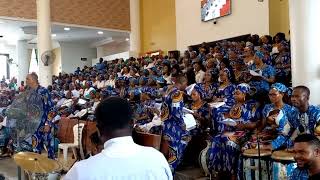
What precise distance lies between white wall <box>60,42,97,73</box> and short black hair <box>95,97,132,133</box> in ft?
54.9

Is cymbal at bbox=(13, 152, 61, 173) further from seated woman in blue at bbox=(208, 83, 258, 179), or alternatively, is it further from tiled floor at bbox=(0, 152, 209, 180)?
seated woman in blue at bbox=(208, 83, 258, 179)

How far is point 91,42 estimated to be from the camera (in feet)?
58.0

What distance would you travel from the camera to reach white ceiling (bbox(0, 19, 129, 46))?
12906 millimetres

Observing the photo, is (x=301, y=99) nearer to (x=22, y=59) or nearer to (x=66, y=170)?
(x=66, y=170)

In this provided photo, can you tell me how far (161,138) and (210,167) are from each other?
674 millimetres

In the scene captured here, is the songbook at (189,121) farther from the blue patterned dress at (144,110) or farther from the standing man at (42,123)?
the standing man at (42,123)

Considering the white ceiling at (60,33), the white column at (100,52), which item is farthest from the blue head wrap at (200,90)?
the white column at (100,52)

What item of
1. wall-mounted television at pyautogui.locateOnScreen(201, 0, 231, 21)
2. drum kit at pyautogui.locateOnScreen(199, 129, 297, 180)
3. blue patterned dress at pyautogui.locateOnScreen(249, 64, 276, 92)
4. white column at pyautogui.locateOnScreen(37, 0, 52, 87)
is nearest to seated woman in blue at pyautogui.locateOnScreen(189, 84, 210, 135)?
blue patterned dress at pyautogui.locateOnScreen(249, 64, 276, 92)

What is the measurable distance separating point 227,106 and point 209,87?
124 centimetres

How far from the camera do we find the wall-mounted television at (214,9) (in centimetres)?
925

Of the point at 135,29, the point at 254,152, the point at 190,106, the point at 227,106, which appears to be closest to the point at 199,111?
the point at 190,106

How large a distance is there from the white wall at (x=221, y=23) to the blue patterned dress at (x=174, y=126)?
14.8 feet

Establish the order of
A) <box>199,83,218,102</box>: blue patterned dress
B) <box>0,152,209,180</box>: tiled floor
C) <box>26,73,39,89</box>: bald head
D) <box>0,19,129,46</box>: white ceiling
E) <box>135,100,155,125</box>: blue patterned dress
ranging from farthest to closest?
<box>0,19,129,46</box>: white ceiling, <box>135,100,155,125</box>: blue patterned dress, <box>199,83,218,102</box>: blue patterned dress, <box>26,73,39,89</box>: bald head, <box>0,152,209,180</box>: tiled floor

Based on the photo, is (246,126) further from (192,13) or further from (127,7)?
(127,7)
